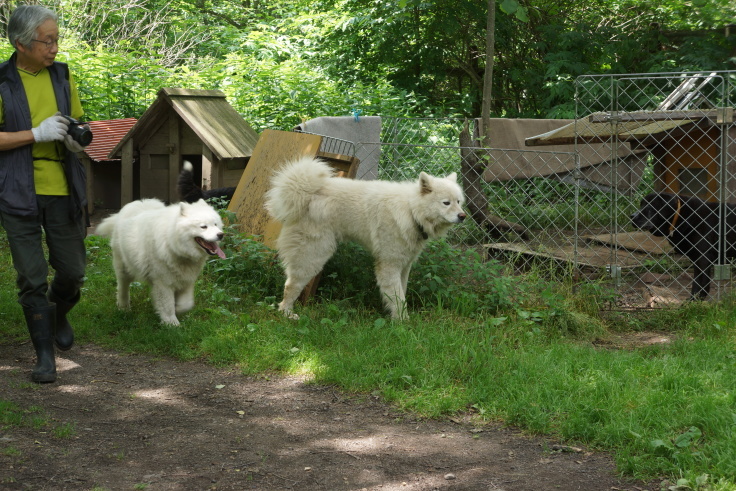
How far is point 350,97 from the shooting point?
1037 cm

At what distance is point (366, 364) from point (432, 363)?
378 millimetres

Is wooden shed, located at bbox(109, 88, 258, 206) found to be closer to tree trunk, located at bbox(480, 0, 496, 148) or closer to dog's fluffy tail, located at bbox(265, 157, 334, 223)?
dog's fluffy tail, located at bbox(265, 157, 334, 223)

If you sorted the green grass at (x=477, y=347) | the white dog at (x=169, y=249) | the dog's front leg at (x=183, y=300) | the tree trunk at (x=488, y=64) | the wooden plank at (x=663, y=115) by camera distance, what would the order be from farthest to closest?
the tree trunk at (x=488, y=64) → the wooden plank at (x=663, y=115) → the dog's front leg at (x=183, y=300) → the white dog at (x=169, y=249) → the green grass at (x=477, y=347)

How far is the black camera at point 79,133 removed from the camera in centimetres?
365

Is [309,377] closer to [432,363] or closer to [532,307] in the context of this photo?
[432,363]

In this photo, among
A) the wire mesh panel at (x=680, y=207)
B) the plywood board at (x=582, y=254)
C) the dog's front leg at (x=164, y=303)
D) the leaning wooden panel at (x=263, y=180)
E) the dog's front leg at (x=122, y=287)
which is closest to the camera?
the dog's front leg at (x=164, y=303)

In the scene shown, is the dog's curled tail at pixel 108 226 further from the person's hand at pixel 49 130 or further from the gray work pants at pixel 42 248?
the person's hand at pixel 49 130

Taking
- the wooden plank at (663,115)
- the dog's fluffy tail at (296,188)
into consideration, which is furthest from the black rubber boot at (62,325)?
the wooden plank at (663,115)

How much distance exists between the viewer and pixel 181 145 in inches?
323

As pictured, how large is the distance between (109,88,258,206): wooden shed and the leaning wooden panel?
117 cm

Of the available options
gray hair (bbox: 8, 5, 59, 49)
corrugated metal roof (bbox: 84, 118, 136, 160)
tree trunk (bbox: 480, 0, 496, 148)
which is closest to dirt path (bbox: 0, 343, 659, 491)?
gray hair (bbox: 8, 5, 59, 49)

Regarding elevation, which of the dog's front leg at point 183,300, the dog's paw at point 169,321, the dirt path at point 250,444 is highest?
the dog's front leg at point 183,300

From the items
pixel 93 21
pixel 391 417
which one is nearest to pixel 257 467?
pixel 391 417

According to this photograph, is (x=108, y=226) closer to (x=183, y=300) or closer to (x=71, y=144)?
(x=183, y=300)
